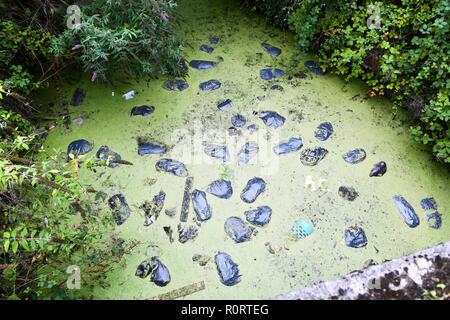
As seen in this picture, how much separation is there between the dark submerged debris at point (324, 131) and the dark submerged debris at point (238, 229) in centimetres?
81

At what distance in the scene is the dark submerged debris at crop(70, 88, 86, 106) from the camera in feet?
7.38

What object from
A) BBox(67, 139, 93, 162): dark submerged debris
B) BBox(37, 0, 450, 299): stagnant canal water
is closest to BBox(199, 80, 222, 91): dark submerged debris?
BBox(37, 0, 450, 299): stagnant canal water

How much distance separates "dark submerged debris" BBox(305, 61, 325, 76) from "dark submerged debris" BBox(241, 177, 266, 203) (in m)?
1.08

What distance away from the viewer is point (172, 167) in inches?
77.5

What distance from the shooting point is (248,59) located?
2516 mm

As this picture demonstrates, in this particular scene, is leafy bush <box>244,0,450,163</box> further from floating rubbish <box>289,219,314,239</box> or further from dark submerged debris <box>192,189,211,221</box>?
dark submerged debris <box>192,189,211,221</box>

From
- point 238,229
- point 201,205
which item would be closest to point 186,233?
point 201,205

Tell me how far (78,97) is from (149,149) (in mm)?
754

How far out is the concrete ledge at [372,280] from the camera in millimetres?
1213

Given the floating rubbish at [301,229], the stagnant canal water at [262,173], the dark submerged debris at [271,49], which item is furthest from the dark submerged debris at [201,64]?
the floating rubbish at [301,229]
